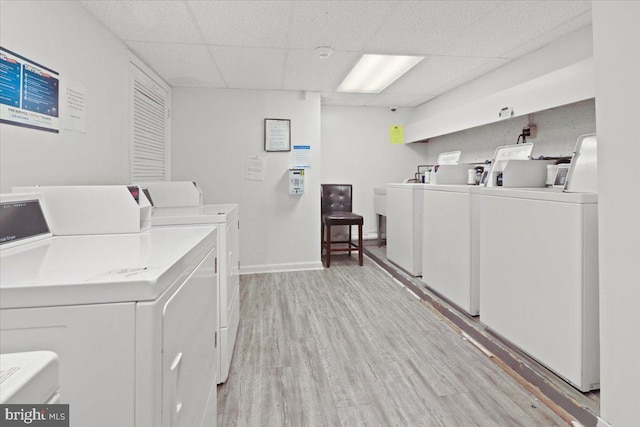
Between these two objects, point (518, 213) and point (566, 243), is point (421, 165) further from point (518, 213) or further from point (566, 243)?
point (566, 243)

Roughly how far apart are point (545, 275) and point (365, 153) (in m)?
3.36

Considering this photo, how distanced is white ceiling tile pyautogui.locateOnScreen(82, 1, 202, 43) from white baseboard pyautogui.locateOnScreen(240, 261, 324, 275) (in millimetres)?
2325

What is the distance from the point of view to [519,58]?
2660 mm

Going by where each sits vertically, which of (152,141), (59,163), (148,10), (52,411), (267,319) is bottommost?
(267,319)

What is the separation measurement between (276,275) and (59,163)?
2284mm

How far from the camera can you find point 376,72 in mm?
3100

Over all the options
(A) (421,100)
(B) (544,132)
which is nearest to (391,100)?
(A) (421,100)

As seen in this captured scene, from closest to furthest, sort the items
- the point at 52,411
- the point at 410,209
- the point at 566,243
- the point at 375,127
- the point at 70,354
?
1. the point at 52,411
2. the point at 70,354
3. the point at 566,243
4. the point at 410,209
5. the point at 375,127

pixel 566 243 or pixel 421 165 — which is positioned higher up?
pixel 421 165

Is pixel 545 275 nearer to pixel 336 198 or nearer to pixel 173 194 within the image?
pixel 173 194

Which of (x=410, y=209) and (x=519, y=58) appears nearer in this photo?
(x=519, y=58)

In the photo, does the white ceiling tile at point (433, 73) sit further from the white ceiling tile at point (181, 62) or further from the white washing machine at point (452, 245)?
the white ceiling tile at point (181, 62)

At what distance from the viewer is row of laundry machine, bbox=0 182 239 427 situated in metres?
0.55

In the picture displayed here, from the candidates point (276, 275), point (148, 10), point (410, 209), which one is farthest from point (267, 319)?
point (148, 10)
